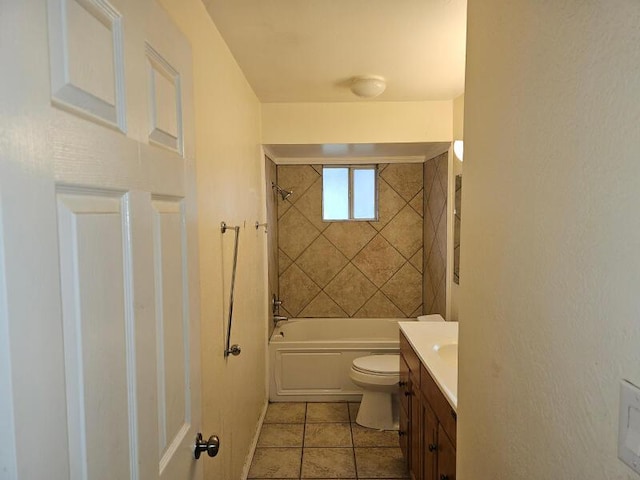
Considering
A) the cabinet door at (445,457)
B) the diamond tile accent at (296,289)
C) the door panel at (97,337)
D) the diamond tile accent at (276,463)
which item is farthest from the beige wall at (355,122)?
the door panel at (97,337)

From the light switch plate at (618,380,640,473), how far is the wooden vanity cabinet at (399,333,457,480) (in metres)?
0.93

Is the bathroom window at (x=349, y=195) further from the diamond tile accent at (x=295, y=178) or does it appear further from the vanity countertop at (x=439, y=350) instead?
the vanity countertop at (x=439, y=350)

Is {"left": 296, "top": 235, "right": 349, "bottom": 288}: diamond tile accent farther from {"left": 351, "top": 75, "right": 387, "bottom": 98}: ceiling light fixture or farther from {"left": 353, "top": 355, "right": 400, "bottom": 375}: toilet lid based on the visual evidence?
{"left": 351, "top": 75, "right": 387, "bottom": 98}: ceiling light fixture

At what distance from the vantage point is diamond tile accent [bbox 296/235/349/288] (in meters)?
4.12

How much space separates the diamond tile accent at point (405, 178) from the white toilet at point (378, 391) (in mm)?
1694

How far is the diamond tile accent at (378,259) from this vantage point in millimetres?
4109

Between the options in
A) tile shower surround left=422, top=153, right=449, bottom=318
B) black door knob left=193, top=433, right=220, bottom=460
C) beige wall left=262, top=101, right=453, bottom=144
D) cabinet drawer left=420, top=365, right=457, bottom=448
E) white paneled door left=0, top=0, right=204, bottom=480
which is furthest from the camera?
tile shower surround left=422, top=153, right=449, bottom=318

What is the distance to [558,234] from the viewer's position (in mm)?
772

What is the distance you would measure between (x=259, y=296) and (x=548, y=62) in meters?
2.52

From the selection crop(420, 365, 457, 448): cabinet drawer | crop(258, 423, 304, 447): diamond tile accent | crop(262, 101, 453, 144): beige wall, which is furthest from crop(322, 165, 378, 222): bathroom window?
crop(420, 365, 457, 448): cabinet drawer

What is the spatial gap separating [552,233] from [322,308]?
136 inches

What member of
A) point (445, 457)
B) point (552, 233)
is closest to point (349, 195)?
point (445, 457)

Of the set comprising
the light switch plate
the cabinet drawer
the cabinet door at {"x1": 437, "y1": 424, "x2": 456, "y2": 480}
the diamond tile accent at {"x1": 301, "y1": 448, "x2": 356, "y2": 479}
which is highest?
the light switch plate

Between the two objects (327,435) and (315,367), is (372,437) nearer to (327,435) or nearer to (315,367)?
(327,435)
